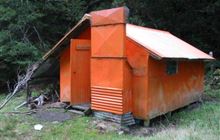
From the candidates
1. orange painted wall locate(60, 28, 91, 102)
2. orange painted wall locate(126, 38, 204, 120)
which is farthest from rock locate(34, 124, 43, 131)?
orange painted wall locate(126, 38, 204, 120)

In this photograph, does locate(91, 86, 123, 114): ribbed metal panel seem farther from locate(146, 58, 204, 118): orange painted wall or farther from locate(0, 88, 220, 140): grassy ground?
locate(146, 58, 204, 118): orange painted wall

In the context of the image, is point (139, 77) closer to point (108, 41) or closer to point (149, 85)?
point (149, 85)

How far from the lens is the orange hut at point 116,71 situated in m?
8.73

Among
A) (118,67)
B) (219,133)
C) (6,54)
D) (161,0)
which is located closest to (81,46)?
(118,67)

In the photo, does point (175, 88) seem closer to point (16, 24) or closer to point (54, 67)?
point (54, 67)

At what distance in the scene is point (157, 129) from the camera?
29.4ft

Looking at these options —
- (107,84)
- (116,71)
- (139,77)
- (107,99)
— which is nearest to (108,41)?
(116,71)

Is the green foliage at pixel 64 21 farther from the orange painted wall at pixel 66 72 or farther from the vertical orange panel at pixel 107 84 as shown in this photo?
the vertical orange panel at pixel 107 84

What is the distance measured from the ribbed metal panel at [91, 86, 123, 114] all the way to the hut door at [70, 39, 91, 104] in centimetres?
90

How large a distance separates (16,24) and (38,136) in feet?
31.8

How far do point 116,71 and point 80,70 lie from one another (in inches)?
71.4

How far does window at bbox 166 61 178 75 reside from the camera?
406 inches

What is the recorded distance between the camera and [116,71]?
8773 millimetres

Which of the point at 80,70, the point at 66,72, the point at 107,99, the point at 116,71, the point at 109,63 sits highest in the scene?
the point at 109,63
